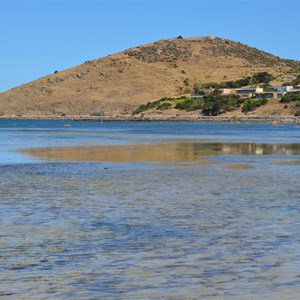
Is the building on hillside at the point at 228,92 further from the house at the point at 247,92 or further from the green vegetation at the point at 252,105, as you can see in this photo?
the green vegetation at the point at 252,105

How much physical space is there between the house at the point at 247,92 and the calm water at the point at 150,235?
127826mm

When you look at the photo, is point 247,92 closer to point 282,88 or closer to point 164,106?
point 282,88

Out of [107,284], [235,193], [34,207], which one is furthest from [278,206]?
[107,284]

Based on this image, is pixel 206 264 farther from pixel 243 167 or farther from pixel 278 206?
pixel 243 167

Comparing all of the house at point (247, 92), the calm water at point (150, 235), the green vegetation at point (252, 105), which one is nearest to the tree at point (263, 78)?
the house at point (247, 92)

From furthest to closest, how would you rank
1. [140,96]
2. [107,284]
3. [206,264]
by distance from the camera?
[140,96], [206,264], [107,284]

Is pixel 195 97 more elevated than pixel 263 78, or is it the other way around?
pixel 263 78

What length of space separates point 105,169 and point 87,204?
10922 mm

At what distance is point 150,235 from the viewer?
13.0 m

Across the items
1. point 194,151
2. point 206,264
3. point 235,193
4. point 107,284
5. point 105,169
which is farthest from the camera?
point 194,151

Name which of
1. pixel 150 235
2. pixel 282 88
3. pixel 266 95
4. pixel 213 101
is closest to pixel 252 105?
pixel 213 101

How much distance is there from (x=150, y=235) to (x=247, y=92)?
5636 inches

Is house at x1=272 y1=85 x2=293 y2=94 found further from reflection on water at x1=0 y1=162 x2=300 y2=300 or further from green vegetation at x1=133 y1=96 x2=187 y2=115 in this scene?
reflection on water at x1=0 y1=162 x2=300 y2=300

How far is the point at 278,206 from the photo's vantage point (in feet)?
55.0
